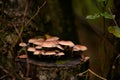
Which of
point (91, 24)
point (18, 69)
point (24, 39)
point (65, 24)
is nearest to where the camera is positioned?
point (18, 69)

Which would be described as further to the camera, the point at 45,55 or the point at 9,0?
the point at 9,0

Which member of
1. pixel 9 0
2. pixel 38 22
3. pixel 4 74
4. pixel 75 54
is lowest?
pixel 4 74

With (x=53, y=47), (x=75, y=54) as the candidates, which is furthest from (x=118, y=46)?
(x=53, y=47)

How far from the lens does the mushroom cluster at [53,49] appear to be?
2.17 m

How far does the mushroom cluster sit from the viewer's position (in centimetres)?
217

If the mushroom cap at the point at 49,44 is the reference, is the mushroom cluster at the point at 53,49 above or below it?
below

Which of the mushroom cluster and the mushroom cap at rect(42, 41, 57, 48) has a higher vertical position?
the mushroom cap at rect(42, 41, 57, 48)

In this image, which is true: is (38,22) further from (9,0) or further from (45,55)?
(45,55)

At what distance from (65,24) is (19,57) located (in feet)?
4.71

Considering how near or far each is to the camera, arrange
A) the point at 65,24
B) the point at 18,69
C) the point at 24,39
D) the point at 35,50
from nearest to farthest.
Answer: the point at 35,50
the point at 18,69
the point at 24,39
the point at 65,24

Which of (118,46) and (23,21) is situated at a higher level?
(23,21)

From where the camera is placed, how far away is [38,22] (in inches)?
107

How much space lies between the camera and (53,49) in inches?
88.7

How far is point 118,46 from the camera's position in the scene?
2658mm
